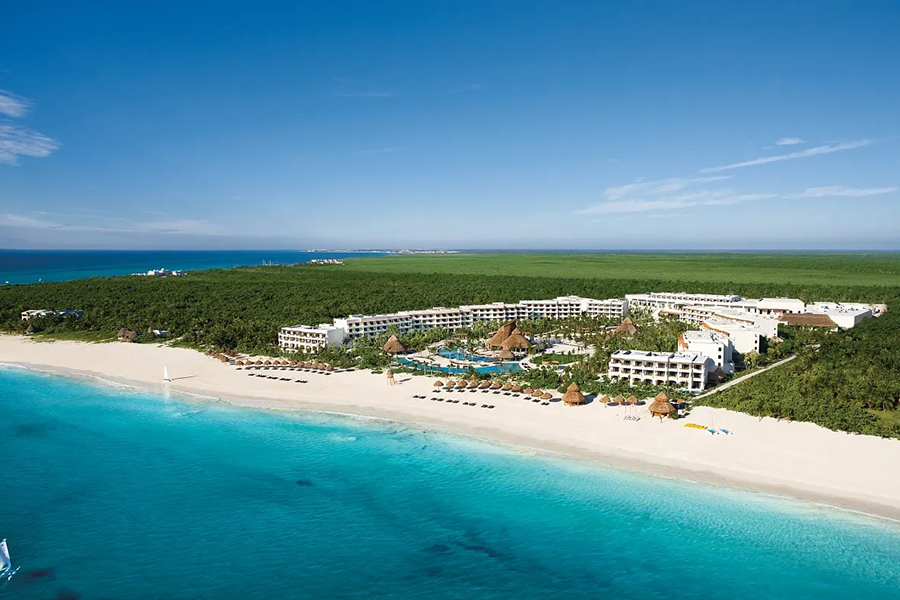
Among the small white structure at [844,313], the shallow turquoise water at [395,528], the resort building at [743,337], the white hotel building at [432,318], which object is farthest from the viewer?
the small white structure at [844,313]

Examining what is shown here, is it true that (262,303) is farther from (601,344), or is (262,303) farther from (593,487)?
(593,487)

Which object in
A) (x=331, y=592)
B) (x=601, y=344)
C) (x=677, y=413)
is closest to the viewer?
(x=331, y=592)

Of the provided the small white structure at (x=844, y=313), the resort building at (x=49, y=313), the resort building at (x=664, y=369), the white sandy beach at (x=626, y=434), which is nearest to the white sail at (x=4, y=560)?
the white sandy beach at (x=626, y=434)

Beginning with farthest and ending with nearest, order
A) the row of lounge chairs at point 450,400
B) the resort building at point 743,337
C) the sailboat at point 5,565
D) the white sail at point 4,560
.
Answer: the resort building at point 743,337 < the row of lounge chairs at point 450,400 < the white sail at point 4,560 < the sailboat at point 5,565

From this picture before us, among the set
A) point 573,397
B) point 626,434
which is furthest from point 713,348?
point 626,434

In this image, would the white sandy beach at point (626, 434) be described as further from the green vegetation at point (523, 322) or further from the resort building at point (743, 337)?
the resort building at point (743, 337)

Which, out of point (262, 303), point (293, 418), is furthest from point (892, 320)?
point (262, 303)

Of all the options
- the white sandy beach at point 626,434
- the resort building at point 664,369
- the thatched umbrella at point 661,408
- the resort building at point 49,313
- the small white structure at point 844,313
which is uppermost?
the resort building at point 49,313
